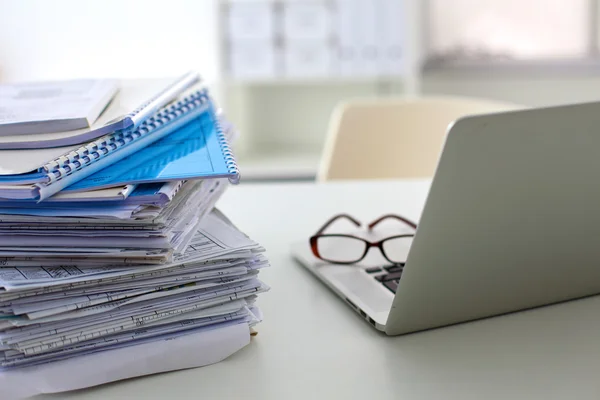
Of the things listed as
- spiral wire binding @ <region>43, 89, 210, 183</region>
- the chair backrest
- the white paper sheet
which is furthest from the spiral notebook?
the chair backrest

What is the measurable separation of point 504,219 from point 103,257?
1.10ft

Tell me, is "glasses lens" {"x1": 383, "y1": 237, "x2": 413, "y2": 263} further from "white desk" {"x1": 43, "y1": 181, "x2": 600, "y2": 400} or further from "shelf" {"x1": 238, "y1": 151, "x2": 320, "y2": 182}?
"shelf" {"x1": 238, "y1": 151, "x2": 320, "y2": 182}

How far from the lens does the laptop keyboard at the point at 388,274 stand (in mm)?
784

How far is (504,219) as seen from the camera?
651 millimetres

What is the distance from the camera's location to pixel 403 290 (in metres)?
0.65

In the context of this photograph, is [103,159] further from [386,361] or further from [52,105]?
[386,361]

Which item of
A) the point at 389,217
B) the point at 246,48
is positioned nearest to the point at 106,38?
the point at 246,48

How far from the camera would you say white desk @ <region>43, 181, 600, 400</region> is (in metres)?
0.60

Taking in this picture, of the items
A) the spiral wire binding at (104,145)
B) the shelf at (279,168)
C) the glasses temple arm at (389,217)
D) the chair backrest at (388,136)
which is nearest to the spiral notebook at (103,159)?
the spiral wire binding at (104,145)

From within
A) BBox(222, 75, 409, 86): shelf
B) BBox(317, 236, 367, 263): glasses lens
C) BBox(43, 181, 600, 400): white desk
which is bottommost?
BBox(222, 75, 409, 86): shelf

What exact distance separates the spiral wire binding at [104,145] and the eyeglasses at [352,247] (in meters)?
0.22

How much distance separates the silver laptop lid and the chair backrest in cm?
111

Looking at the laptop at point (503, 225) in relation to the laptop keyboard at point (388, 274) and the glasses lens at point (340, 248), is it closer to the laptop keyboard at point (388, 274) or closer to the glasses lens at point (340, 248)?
the laptop keyboard at point (388, 274)

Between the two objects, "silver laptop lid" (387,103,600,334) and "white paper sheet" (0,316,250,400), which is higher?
"silver laptop lid" (387,103,600,334)
